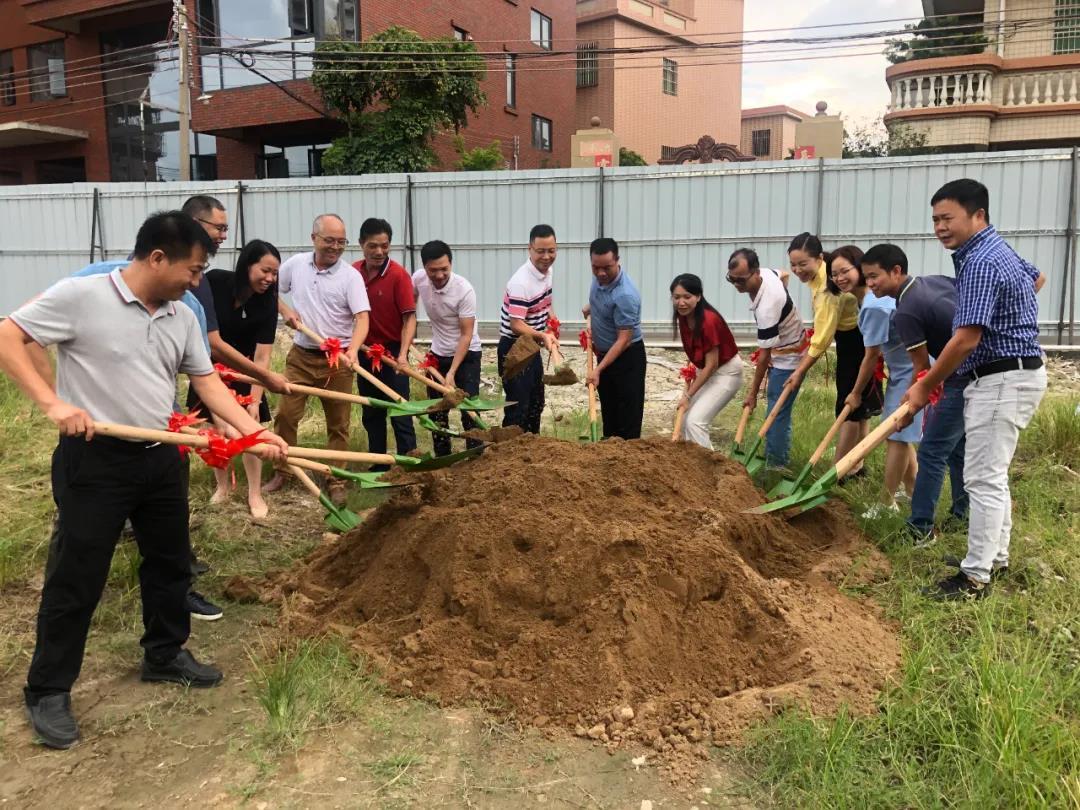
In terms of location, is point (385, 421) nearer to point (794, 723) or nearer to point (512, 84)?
point (794, 723)

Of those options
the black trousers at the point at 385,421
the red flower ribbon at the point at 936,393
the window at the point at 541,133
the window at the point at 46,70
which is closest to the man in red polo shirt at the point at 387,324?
the black trousers at the point at 385,421

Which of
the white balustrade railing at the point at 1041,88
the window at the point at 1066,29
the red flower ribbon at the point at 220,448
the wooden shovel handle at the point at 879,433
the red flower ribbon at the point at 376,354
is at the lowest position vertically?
the wooden shovel handle at the point at 879,433

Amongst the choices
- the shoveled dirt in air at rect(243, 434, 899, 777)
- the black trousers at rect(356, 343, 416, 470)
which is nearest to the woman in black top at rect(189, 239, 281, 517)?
the black trousers at rect(356, 343, 416, 470)

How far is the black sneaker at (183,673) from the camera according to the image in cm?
296

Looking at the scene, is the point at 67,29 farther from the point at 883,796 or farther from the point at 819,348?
the point at 883,796

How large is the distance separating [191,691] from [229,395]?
3.53 ft

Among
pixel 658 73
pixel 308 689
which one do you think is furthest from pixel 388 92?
pixel 308 689

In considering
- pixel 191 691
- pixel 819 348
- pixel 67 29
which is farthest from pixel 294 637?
pixel 67 29

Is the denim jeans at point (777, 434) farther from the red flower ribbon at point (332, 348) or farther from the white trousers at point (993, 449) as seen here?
the red flower ribbon at point (332, 348)

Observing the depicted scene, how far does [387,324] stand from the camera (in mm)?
5453

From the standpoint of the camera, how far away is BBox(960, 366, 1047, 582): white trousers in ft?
11.0

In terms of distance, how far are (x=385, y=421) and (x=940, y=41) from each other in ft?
56.7

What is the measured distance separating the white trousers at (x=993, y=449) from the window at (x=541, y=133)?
67.5 feet

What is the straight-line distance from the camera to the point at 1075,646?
115 inches
